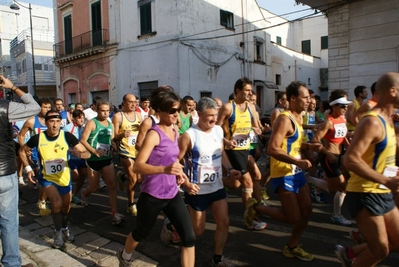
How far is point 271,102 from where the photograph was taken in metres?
24.1

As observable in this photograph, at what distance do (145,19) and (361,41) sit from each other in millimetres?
11387

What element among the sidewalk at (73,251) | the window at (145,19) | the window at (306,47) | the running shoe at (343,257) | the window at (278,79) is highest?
the window at (306,47)

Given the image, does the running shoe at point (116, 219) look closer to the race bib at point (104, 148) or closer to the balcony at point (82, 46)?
the race bib at point (104, 148)

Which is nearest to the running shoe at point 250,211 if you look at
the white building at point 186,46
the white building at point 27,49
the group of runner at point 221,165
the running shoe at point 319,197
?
the group of runner at point 221,165

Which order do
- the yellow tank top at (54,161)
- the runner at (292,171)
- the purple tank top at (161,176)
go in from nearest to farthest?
the purple tank top at (161,176) → the runner at (292,171) → the yellow tank top at (54,161)

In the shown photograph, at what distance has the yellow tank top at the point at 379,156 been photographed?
268 cm

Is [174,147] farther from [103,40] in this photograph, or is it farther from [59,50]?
[59,50]

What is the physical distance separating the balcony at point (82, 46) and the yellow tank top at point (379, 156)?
780 inches

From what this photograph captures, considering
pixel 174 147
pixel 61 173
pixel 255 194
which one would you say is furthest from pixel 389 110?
pixel 61 173

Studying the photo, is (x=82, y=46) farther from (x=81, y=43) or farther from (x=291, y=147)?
(x=291, y=147)

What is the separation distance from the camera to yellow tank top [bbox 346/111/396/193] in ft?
8.80

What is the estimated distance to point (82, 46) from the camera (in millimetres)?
22656

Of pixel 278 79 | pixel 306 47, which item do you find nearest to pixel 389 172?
pixel 278 79

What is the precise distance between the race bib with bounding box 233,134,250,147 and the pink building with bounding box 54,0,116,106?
16811 mm
